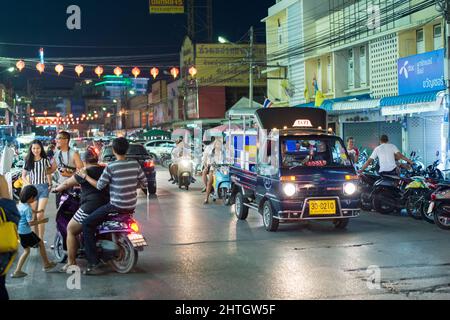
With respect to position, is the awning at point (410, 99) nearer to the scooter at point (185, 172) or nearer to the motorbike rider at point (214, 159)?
the motorbike rider at point (214, 159)

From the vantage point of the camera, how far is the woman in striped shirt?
389 inches

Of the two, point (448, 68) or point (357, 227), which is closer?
point (357, 227)

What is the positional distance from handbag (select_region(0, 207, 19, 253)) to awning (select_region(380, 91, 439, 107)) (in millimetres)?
15309

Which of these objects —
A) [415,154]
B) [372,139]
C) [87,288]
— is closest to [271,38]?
[372,139]

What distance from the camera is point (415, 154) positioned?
2095 centimetres

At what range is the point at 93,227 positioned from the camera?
7.83 meters

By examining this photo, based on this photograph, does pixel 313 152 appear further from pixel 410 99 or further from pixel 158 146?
pixel 158 146

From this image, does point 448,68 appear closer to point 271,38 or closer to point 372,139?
point 372,139

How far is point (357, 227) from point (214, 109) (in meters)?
39.4

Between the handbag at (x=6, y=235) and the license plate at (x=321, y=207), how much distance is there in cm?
706

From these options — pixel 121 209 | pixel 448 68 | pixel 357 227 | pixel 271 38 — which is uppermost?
pixel 271 38

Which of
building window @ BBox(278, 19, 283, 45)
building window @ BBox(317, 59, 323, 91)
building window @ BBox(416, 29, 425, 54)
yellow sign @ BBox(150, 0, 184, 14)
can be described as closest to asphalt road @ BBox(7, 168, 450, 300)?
building window @ BBox(416, 29, 425, 54)

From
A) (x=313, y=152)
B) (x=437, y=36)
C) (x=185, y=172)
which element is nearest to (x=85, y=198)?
(x=313, y=152)
